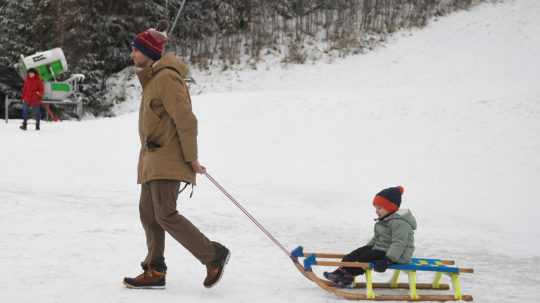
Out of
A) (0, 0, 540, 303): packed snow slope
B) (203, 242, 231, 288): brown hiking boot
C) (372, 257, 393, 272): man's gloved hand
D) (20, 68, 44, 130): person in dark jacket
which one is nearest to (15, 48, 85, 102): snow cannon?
(20, 68, 44, 130): person in dark jacket

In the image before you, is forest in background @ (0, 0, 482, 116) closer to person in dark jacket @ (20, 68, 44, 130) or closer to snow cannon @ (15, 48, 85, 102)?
snow cannon @ (15, 48, 85, 102)

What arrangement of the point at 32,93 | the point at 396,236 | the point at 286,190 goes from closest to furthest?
the point at 396,236 < the point at 286,190 < the point at 32,93

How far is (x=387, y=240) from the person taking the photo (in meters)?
4.79

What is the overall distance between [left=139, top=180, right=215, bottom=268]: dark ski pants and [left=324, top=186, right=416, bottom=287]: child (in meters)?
1.04

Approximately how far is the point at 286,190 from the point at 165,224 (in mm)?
6188

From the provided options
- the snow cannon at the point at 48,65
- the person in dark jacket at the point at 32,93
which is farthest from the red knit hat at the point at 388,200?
the snow cannon at the point at 48,65

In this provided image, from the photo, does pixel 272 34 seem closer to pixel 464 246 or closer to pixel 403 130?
Result: pixel 403 130

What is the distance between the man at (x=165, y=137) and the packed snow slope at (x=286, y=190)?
527 mm

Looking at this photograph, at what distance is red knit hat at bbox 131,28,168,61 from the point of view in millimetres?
4301

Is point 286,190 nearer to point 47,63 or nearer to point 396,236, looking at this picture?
point 396,236

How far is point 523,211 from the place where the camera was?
9.50 metres

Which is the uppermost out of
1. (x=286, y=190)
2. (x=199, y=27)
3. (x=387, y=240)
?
(x=199, y=27)

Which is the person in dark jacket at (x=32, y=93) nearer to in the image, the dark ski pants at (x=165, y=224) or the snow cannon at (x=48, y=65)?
the snow cannon at (x=48, y=65)

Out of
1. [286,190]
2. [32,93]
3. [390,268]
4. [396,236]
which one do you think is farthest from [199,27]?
[390,268]
